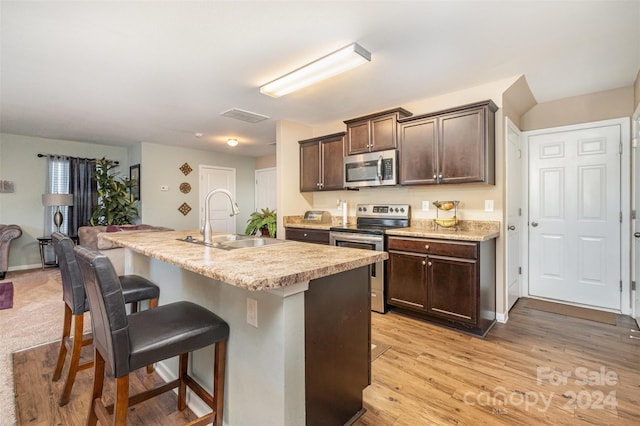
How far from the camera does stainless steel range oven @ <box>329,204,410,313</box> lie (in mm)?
3307

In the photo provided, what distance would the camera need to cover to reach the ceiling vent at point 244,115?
3852mm

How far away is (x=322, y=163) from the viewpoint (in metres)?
4.25

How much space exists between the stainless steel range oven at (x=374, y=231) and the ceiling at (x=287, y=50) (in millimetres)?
1307

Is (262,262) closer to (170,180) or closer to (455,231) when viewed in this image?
(455,231)

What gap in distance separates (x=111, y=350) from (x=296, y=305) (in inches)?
29.2

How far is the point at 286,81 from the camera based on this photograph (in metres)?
2.78

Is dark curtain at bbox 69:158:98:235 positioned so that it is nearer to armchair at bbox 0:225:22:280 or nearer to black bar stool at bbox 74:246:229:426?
armchair at bbox 0:225:22:280

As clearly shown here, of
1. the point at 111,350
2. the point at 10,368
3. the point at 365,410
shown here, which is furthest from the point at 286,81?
the point at 10,368

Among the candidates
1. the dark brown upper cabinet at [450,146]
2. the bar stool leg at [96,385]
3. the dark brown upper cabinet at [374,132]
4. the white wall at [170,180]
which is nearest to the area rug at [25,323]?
the bar stool leg at [96,385]

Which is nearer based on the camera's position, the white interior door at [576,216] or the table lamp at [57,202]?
the white interior door at [576,216]

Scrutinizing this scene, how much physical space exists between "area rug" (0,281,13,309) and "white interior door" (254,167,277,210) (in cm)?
459

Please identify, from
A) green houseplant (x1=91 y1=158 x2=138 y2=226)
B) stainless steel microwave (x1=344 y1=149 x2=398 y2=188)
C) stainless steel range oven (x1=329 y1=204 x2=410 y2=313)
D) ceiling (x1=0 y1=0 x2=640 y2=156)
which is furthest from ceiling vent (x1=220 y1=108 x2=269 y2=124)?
green houseplant (x1=91 y1=158 x2=138 y2=226)

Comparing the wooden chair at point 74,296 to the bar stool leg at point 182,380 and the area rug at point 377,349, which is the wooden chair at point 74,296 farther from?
the area rug at point 377,349

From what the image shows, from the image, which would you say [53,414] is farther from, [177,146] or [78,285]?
[177,146]
